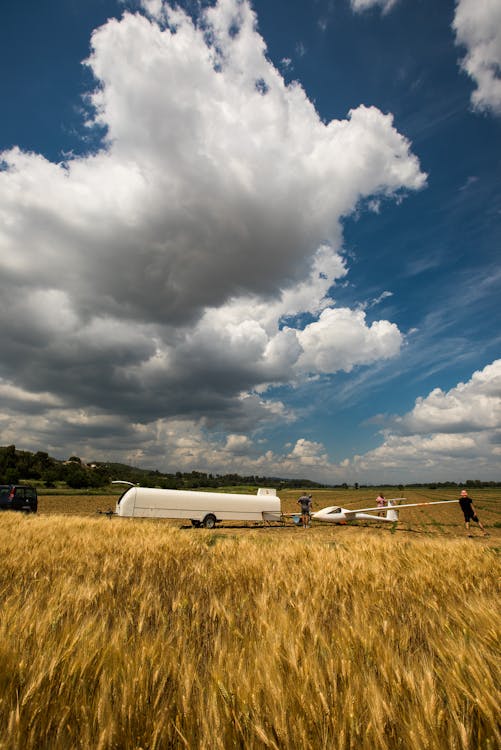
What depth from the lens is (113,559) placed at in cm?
615

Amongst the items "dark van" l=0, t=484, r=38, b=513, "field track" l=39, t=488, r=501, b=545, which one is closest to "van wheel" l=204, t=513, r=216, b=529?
"field track" l=39, t=488, r=501, b=545

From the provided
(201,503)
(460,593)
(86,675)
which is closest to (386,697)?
(86,675)

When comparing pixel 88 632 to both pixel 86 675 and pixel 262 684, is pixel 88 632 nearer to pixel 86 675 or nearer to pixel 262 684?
pixel 86 675

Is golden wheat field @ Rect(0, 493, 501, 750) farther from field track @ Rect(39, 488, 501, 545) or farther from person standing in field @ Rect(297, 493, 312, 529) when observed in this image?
person standing in field @ Rect(297, 493, 312, 529)

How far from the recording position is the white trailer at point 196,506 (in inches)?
910

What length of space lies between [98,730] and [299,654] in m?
1.21

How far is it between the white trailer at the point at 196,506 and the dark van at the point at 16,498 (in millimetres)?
7301

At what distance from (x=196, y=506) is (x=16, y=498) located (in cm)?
1257

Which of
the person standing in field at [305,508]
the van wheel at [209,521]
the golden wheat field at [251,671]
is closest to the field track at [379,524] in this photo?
the van wheel at [209,521]

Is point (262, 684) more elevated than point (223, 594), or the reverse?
point (262, 684)

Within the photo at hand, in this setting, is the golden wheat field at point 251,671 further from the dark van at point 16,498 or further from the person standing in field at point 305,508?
the dark van at point 16,498

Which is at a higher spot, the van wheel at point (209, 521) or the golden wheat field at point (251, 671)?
the golden wheat field at point (251, 671)

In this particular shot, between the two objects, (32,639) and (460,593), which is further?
(460,593)

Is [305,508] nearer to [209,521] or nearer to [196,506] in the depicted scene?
[209,521]
